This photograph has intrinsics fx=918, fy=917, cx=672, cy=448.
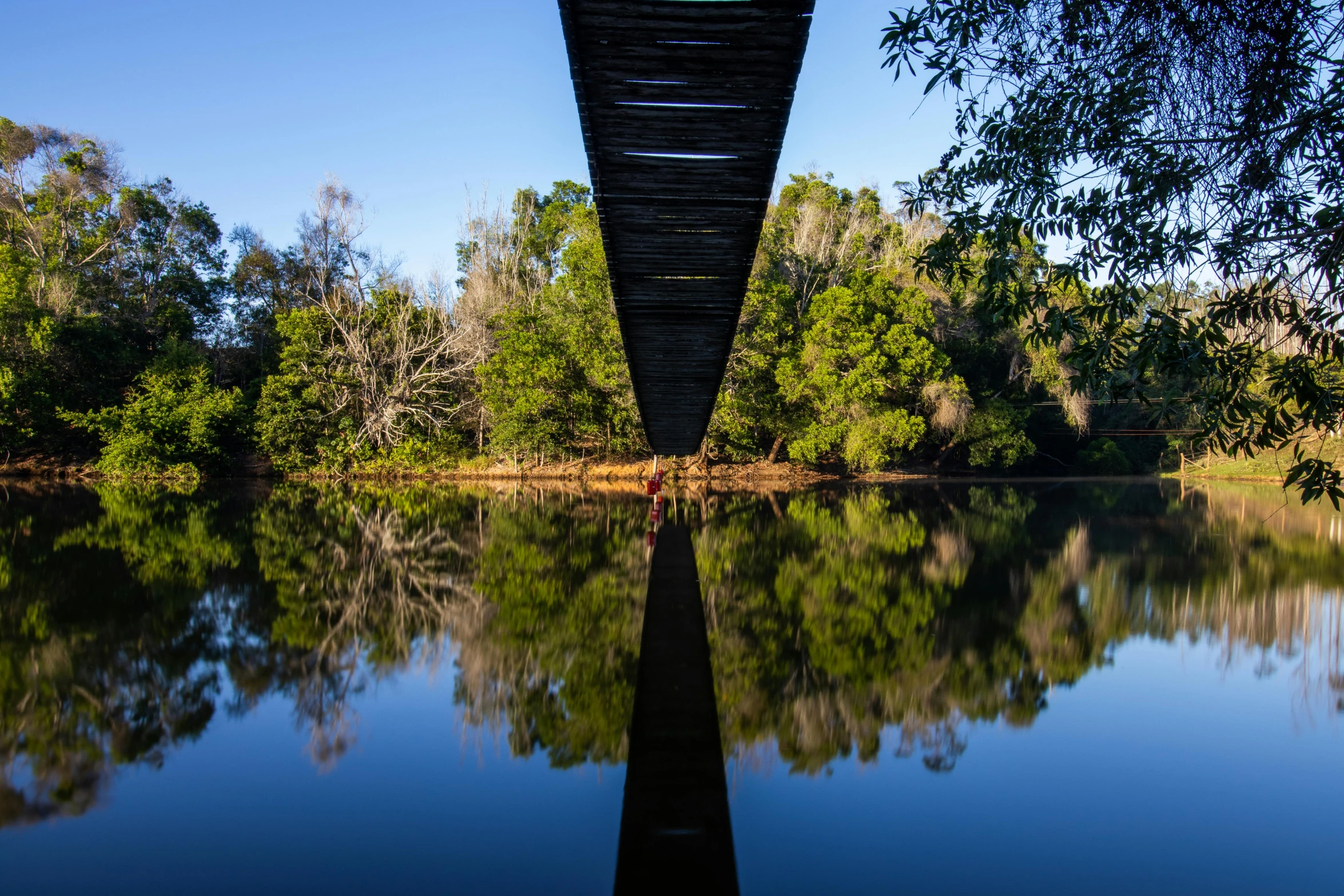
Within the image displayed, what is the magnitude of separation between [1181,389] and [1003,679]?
363cm

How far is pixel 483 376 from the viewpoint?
80.0 feet

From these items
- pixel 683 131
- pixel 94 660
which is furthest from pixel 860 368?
pixel 683 131

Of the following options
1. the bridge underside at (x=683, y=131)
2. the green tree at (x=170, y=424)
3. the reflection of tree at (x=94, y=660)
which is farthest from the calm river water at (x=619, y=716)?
the green tree at (x=170, y=424)

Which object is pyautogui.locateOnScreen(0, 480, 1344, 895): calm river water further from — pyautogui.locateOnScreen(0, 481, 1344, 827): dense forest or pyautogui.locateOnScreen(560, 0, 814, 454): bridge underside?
pyautogui.locateOnScreen(560, 0, 814, 454): bridge underside

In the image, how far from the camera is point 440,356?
88.7 ft

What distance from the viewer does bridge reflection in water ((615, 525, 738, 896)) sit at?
246cm

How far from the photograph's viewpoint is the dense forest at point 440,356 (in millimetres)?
22906

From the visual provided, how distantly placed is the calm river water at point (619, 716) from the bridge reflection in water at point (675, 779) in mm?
333

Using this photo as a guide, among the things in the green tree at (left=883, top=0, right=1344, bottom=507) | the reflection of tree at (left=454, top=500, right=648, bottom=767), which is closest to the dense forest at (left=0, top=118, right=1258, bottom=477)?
the reflection of tree at (left=454, top=500, right=648, bottom=767)

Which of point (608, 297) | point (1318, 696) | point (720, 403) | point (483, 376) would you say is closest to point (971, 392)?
point (720, 403)

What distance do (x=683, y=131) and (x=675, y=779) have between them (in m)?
2.07

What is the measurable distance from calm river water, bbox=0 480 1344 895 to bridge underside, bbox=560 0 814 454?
2.14m

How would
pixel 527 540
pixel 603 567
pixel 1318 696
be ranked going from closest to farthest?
pixel 1318 696
pixel 603 567
pixel 527 540

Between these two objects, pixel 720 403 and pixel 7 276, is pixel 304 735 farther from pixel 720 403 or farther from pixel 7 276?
pixel 7 276
